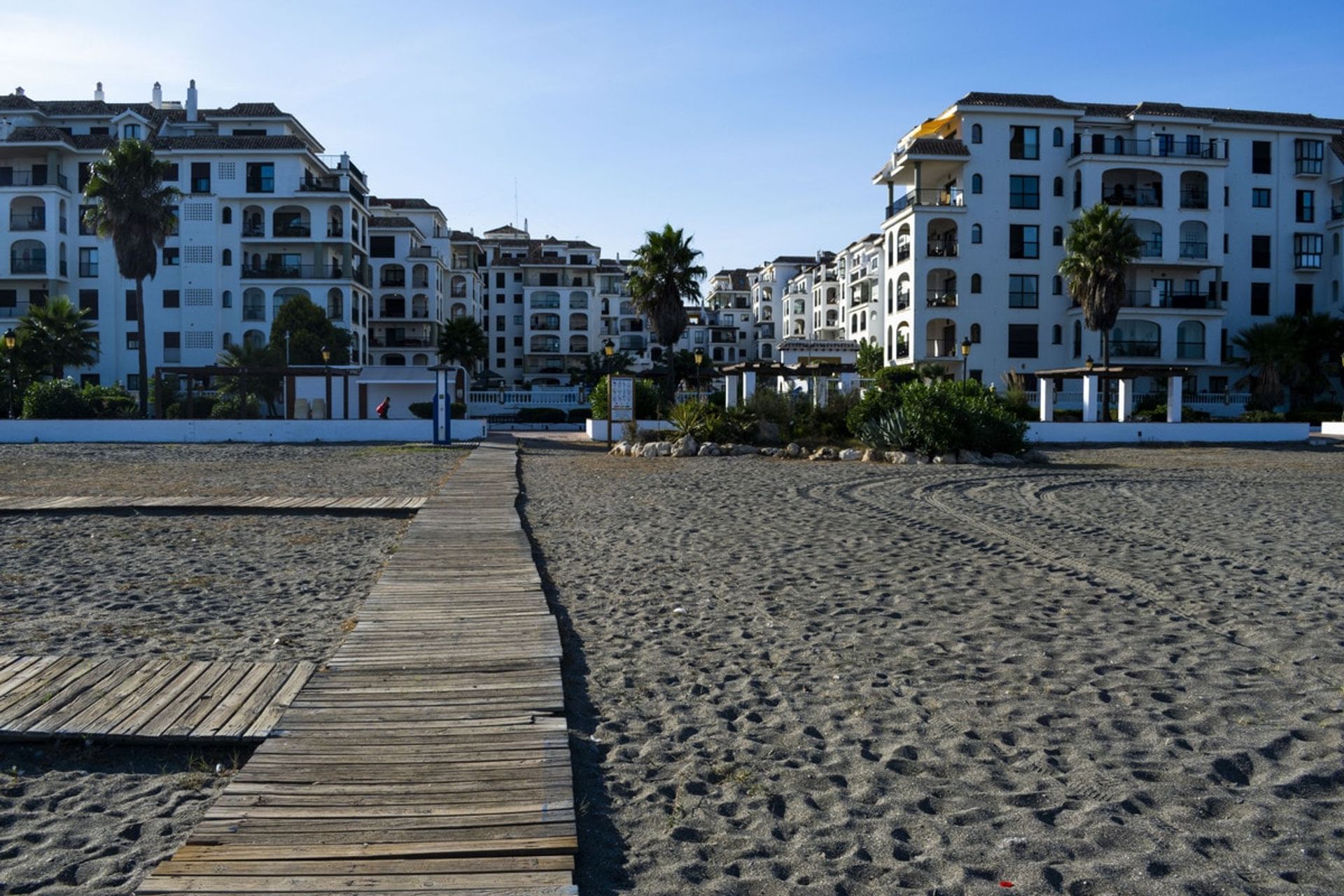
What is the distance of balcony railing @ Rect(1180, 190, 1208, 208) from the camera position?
60594 mm

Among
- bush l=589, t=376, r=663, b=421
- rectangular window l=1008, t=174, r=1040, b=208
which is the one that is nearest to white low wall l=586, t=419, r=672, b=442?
bush l=589, t=376, r=663, b=421

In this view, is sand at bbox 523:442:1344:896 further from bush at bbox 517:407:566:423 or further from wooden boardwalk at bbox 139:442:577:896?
bush at bbox 517:407:566:423

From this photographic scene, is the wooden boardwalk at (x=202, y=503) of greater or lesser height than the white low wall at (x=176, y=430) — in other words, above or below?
below

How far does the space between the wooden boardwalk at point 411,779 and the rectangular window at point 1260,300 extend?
220ft

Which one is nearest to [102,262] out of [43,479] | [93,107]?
[93,107]

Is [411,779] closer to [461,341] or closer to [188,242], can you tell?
[188,242]

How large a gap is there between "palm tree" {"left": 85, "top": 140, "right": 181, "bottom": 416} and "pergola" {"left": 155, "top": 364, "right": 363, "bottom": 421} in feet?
22.9

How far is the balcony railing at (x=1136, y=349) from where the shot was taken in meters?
59.9

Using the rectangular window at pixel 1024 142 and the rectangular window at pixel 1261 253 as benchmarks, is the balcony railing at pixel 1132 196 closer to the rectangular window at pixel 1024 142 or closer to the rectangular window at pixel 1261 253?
the rectangular window at pixel 1024 142

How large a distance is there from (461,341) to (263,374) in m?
44.3

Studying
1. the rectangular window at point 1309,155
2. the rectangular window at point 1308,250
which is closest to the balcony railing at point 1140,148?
the rectangular window at point 1309,155

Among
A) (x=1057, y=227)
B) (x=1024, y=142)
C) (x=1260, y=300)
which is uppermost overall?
(x=1024, y=142)

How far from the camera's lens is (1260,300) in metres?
63.0

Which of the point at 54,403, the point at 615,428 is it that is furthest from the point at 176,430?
the point at 615,428
